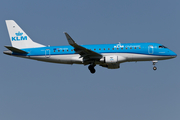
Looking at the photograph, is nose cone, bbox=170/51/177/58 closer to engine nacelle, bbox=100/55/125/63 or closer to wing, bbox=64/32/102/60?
engine nacelle, bbox=100/55/125/63

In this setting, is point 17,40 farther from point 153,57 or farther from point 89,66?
point 153,57

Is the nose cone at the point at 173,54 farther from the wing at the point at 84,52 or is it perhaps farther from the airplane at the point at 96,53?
the wing at the point at 84,52

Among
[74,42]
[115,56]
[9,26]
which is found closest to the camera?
[74,42]

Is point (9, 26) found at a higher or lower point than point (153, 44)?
higher

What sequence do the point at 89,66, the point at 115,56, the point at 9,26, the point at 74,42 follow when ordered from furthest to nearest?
the point at 9,26
the point at 89,66
the point at 115,56
the point at 74,42

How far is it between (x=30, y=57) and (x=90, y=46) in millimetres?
9159

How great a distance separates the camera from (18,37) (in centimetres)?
4547

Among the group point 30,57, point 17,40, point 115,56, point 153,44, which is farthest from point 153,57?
point 17,40

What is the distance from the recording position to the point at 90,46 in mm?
42188

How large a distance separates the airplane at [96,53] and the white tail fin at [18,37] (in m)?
0.63

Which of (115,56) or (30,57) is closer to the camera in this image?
(115,56)

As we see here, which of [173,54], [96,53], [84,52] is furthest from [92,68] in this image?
[173,54]

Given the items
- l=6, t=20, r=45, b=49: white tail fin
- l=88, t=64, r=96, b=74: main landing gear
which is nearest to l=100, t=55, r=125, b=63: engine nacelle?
l=88, t=64, r=96, b=74: main landing gear

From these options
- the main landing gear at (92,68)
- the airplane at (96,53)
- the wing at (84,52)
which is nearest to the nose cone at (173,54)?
the airplane at (96,53)
